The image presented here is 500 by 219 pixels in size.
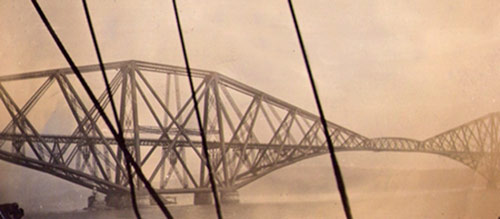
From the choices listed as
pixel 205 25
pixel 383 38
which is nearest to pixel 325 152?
pixel 383 38

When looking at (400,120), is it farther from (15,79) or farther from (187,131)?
(15,79)

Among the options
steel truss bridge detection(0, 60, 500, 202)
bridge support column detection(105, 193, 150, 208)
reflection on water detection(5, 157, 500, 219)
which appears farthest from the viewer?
bridge support column detection(105, 193, 150, 208)

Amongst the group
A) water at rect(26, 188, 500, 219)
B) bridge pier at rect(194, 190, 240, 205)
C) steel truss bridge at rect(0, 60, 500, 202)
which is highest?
steel truss bridge at rect(0, 60, 500, 202)

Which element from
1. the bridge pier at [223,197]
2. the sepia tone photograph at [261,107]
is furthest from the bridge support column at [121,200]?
the bridge pier at [223,197]

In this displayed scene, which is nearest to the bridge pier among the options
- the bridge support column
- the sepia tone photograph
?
the sepia tone photograph

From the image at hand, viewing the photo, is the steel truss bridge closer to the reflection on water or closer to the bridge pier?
the bridge pier

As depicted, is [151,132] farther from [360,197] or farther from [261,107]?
[360,197]

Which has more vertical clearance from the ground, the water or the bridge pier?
the bridge pier
